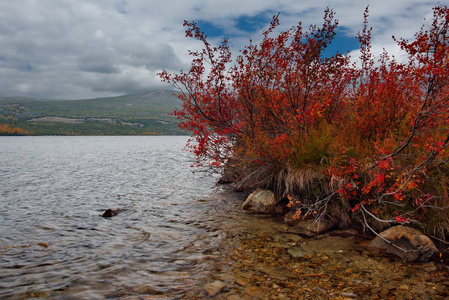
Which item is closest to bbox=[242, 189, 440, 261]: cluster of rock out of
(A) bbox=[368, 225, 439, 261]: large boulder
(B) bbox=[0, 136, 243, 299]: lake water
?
(A) bbox=[368, 225, 439, 261]: large boulder

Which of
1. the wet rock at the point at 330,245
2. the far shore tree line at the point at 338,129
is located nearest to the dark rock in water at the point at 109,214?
the far shore tree line at the point at 338,129

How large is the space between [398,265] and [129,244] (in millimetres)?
7678

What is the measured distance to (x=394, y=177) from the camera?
8250mm

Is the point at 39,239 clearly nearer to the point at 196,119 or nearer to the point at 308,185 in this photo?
the point at 196,119

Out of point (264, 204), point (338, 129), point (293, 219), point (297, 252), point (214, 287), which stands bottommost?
point (214, 287)

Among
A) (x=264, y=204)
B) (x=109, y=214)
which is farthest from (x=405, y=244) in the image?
(x=109, y=214)

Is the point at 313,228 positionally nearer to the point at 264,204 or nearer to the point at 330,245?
the point at 330,245

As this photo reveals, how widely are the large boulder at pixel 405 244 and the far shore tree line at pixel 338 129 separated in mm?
357

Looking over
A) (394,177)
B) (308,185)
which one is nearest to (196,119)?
(308,185)

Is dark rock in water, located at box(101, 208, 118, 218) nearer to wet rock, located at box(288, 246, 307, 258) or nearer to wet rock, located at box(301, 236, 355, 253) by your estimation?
wet rock, located at box(288, 246, 307, 258)

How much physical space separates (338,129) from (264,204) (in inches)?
178

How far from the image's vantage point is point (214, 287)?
5.89 m

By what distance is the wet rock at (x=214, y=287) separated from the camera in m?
5.66

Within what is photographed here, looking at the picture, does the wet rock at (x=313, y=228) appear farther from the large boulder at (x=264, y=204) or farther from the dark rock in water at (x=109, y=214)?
the dark rock in water at (x=109, y=214)
